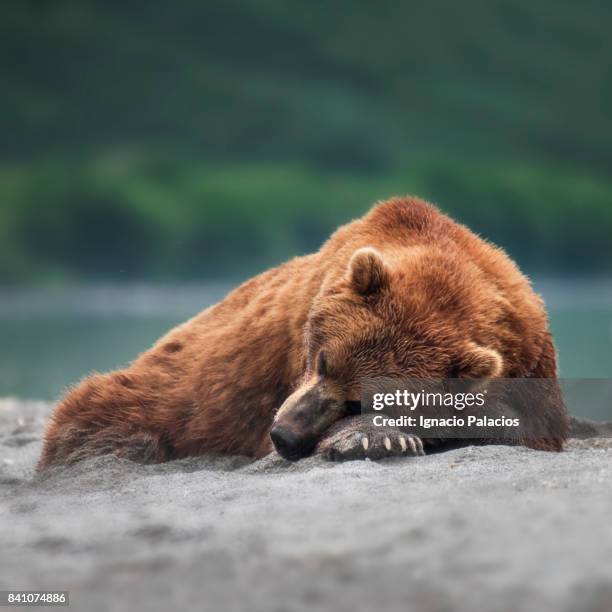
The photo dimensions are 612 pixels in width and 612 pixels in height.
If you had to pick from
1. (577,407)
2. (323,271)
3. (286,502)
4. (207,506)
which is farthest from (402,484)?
(577,407)

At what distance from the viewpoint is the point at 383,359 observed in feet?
15.2

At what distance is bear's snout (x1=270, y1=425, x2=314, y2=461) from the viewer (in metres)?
4.57

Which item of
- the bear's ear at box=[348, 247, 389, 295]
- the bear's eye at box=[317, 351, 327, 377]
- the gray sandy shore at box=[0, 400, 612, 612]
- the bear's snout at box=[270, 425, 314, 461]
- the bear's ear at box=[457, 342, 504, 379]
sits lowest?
the gray sandy shore at box=[0, 400, 612, 612]

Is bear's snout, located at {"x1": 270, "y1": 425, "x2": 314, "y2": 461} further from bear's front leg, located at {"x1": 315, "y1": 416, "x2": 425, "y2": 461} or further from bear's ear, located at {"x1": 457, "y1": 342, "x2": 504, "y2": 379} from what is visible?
bear's ear, located at {"x1": 457, "y1": 342, "x2": 504, "y2": 379}

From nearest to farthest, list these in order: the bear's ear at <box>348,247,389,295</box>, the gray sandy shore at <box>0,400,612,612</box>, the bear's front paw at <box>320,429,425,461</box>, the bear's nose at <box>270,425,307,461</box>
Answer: the gray sandy shore at <box>0,400,612,612</box> → the bear's front paw at <box>320,429,425,461</box> → the bear's nose at <box>270,425,307,461</box> → the bear's ear at <box>348,247,389,295</box>

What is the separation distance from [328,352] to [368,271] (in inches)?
15.7

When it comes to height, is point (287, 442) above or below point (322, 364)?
below

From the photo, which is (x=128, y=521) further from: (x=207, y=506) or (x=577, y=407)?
(x=577, y=407)

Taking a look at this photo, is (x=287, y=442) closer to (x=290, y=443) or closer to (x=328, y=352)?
(x=290, y=443)

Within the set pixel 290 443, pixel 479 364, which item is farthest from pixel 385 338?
pixel 290 443

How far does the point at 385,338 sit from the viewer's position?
464 cm

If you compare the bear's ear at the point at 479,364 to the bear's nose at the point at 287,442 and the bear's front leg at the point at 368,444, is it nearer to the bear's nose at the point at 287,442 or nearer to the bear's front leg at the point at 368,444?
Result: the bear's front leg at the point at 368,444

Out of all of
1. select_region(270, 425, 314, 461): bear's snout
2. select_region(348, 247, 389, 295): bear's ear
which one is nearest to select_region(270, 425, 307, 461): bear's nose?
select_region(270, 425, 314, 461): bear's snout

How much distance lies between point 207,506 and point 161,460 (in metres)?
1.95
